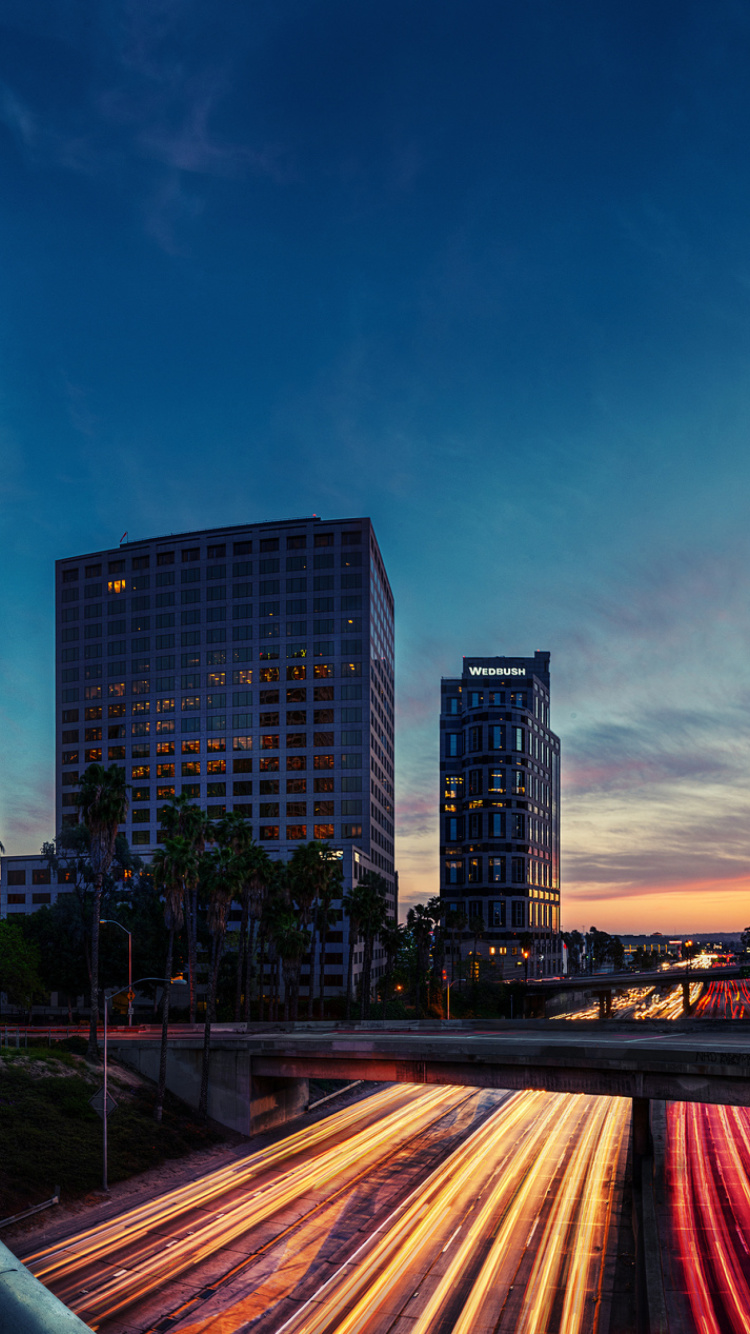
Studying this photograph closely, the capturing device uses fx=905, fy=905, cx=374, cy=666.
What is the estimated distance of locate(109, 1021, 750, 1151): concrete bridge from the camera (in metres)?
47.4

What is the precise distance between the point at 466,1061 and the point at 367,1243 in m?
16.8

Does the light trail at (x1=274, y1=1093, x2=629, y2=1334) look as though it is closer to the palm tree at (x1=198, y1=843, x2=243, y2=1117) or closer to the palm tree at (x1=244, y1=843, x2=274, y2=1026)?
the palm tree at (x1=198, y1=843, x2=243, y2=1117)

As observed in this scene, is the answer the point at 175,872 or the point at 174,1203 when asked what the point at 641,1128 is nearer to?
the point at 174,1203

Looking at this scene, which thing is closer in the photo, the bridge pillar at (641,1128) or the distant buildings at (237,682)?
the bridge pillar at (641,1128)

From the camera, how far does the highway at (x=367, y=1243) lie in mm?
31828

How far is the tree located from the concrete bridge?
71.5 feet

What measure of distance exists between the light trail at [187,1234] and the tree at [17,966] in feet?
118

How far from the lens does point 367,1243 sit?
38.8 meters

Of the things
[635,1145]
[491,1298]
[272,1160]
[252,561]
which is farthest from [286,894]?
[252,561]

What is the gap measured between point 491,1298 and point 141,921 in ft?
259

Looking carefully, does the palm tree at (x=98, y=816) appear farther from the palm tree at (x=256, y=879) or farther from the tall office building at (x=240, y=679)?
the tall office building at (x=240, y=679)

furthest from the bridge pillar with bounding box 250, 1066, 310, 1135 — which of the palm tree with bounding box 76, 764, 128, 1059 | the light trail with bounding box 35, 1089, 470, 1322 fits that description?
the palm tree with bounding box 76, 764, 128, 1059

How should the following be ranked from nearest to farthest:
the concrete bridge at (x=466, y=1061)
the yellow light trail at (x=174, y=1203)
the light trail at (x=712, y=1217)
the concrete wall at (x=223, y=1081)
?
the light trail at (x=712, y=1217)
the yellow light trail at (x=174, y=1203)
the concrete bridge at (x=466, y=1061)
the concrete wall at (x=223, y=1081)

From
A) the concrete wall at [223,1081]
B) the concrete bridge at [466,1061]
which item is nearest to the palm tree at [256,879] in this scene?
the concrete bridge at [466,1061]
